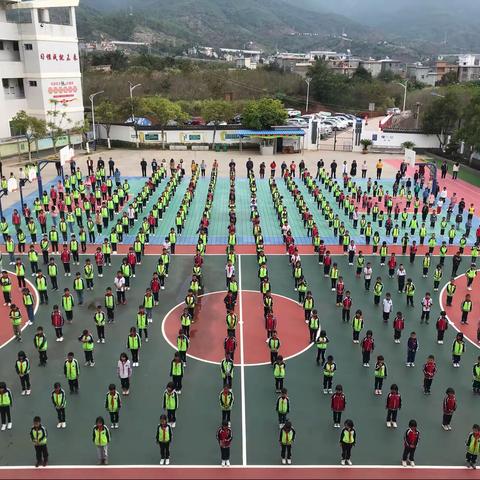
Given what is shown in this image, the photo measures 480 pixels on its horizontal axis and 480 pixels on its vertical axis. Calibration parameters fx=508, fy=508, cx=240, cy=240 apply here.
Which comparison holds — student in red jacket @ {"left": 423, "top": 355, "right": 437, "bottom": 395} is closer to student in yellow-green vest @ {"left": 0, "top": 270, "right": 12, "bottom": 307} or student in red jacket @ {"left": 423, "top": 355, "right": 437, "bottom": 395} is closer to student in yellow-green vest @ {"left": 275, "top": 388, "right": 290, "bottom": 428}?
student in yellow-green vest @ {"left": 275, "top": 388, "right": 290, "bottom": 428}

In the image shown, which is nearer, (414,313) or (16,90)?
(414,313)

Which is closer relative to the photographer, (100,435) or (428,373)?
(100,435)

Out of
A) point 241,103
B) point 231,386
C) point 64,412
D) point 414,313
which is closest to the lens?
point 64,412

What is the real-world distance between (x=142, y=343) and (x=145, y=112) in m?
38.1

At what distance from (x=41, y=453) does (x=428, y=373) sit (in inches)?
A: 319

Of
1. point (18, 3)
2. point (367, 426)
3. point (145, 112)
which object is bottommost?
point (367, 426)

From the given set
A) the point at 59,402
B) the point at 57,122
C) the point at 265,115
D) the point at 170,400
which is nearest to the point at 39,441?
the point at 59,402

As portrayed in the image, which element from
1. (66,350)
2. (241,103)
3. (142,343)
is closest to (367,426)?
(142,343)

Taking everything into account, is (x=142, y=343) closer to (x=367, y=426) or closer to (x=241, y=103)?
(x=367, y=426)

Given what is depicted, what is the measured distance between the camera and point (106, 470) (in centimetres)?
927

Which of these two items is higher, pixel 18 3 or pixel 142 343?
pixel 18 3

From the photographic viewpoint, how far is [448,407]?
10102mm

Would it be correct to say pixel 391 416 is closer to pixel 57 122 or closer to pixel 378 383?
pixel 378 383

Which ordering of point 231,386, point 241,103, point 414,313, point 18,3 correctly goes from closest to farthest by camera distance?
→ point 231,386, point 414,313, point 18,3, point 241,103
